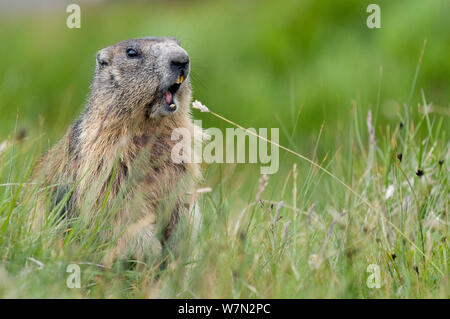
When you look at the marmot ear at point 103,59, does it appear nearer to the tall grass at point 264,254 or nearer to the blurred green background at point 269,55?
the tall grass at point 264,254

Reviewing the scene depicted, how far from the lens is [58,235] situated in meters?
3.95

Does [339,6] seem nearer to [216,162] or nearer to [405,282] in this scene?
[216,162]

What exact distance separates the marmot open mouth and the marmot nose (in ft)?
0.28

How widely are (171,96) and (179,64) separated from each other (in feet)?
0.78

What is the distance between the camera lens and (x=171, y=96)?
4.92m

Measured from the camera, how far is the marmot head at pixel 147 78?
4.84m

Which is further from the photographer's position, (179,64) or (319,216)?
(179,64)

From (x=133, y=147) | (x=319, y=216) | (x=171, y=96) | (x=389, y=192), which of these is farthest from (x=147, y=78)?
(x=389, y=192)

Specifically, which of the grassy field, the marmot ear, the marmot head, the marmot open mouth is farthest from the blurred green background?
the marmot open mouth

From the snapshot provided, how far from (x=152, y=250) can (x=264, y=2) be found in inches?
388

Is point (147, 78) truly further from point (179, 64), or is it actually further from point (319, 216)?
point (319, 216)

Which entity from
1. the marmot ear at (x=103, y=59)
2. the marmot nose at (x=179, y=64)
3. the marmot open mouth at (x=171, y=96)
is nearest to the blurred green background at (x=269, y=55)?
the marmot ear at (x=103, y=59)
